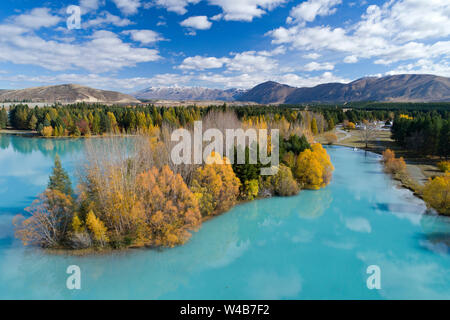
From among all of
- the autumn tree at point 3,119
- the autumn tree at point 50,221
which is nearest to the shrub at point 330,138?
the autumn tree at point 50,221

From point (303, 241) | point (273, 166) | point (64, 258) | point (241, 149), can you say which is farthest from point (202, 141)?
point (64, 258)

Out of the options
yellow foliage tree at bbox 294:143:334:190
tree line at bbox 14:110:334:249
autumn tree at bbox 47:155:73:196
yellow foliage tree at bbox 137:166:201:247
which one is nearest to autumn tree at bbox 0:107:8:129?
tree line at bbox 14:110:334:249

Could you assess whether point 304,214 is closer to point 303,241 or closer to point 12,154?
point 303,241

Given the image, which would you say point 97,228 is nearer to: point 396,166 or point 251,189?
point 251,189

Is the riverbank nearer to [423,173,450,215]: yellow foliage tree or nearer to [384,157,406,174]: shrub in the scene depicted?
[384,157,406,174]: shrub

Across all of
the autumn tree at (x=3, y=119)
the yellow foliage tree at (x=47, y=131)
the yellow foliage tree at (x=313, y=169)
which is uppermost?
the autumn tree at (x=3, y=119)

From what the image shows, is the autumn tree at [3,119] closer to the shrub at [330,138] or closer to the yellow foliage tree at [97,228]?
the yellow foliage tree at [97,228]
